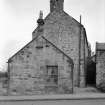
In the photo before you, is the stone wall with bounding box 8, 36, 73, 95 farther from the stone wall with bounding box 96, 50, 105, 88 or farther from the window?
the stone wall with bounding box 96, 50, 105, 88

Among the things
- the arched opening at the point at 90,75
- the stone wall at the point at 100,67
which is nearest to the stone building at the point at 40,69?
the stone wall at the point at 100,67

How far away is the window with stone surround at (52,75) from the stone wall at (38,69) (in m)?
0.18

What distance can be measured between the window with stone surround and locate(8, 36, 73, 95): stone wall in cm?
18

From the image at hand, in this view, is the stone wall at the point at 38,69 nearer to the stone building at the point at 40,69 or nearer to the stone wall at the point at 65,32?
the stone building at the point at 40,69

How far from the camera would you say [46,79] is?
18.7m

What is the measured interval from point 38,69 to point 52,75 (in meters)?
1.34

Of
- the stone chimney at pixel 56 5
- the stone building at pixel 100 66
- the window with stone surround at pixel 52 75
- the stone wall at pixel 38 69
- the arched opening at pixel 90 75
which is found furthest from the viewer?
the arched opening at pixel 90 75

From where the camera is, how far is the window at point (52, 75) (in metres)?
18.7

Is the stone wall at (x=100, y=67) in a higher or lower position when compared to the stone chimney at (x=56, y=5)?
lower

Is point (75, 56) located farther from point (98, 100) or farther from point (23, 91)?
point (98, 100)

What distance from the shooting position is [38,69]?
61.8 ft

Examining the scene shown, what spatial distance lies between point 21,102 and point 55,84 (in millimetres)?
5829

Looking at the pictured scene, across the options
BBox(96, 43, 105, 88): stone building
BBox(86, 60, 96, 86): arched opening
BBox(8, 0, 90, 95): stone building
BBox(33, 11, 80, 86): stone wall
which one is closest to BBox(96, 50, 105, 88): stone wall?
BBox(96, 43, 105, 88): stone building

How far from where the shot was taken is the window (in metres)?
18.7
